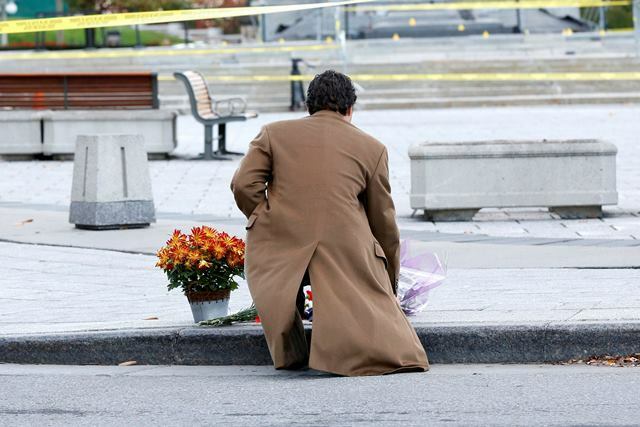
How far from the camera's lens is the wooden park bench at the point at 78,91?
1819cm

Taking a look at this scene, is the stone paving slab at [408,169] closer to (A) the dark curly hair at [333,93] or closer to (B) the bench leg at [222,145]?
(B) the bench leg at [222,145]

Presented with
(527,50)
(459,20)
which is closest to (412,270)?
(527,50)

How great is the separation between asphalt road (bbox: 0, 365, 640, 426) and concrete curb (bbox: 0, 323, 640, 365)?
0.09 meters

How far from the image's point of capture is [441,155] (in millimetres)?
11695

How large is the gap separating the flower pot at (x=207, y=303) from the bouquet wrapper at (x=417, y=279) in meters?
0.88

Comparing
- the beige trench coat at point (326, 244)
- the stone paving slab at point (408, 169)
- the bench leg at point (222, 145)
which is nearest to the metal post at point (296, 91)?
the stone paving slab at point (408, 169)

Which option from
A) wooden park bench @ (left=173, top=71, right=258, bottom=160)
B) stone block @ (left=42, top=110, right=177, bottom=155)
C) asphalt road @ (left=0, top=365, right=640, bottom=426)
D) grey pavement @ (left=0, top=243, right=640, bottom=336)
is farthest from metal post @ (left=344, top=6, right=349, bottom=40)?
asphalt road @ (left=0, top=365, right=640, bottom=426)

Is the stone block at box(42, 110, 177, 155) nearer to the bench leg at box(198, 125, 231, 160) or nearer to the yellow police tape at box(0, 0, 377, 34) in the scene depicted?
the bench leg at box(198, 125, 231, 160)

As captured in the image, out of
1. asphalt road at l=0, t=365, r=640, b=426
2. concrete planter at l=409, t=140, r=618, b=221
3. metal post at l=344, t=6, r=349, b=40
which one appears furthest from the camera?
metal post at l=344, t=6, r=349, b=40

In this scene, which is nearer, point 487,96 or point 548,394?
point 548,394

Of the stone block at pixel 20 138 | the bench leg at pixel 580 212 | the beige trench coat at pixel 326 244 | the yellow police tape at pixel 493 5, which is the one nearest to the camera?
the beige trench coat at pixel 326 244

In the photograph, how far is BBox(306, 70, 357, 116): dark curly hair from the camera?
671cm

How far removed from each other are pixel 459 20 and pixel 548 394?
36.6 m

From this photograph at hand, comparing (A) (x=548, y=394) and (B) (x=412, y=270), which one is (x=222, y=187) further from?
(A) (x=548, y=394)
